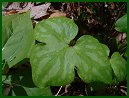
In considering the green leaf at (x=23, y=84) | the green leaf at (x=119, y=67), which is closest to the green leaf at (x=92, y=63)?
the green leaf at (x=119, y=67)

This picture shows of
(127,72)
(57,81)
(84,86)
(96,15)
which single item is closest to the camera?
(57,81)

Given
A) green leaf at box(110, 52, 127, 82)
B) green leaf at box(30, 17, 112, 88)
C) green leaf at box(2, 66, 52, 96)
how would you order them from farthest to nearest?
green leaf at box(2, 66, 52, 96) → green leaf at box(110, 52, 127, 82) → green leaf at box(30, 17, 112, 88)

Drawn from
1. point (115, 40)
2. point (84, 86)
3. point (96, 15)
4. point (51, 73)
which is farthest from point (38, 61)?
point (96, 15)

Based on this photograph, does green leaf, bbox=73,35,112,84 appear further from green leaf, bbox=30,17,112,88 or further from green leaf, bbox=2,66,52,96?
green leaf, bbox=2,66,52,96

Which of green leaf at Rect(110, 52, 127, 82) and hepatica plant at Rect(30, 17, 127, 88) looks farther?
green leaf at Rect(110, 52, 127, 82)

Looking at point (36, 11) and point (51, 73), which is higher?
point (36, 11)

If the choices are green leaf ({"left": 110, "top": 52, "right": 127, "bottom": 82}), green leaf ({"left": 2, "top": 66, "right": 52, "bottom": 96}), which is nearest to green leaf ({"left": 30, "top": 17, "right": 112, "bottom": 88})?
green leaf ({"left": 110, "top": 52, "right": 127, "bottom": 82})

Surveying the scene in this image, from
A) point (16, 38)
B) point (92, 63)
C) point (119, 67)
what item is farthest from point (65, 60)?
point (16, 38)

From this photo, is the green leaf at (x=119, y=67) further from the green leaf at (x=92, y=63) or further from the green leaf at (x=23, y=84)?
the green leaf at (x=23, y=84)

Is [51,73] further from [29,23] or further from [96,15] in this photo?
[96,15]
